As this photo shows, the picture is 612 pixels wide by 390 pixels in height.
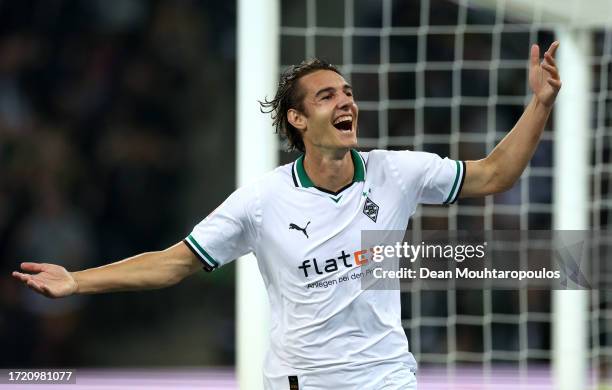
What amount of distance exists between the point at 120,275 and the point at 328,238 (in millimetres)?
831

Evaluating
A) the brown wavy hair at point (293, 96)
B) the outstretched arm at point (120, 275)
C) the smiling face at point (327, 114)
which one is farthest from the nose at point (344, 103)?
the outstretched arm at point (120, 275)

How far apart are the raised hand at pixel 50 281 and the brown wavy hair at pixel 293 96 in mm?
1137

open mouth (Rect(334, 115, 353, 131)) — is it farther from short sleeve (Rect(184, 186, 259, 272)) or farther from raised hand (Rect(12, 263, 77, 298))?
raised hand (Rect(12, 263, 77, 298))

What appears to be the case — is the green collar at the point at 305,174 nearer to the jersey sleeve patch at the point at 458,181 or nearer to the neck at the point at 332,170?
the neck at the point at 332,170

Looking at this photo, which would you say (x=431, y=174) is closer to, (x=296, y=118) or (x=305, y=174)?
(x=305, y=174)

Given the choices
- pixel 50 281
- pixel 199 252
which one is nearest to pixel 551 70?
pixel 199 252

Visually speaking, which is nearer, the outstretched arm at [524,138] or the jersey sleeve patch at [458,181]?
the outstretched arm at [524,138]

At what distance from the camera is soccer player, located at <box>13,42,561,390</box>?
4410mm

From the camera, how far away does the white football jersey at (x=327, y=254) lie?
174 inches

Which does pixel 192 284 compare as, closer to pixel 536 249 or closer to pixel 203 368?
pixel 203 368

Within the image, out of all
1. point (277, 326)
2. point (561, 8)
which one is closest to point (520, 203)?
point (561, 8)

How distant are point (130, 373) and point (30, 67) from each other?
3065 mm

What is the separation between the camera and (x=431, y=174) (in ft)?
15.0

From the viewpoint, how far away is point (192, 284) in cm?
1013
